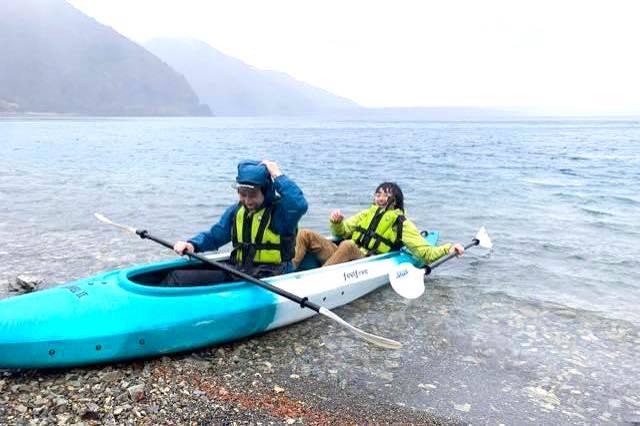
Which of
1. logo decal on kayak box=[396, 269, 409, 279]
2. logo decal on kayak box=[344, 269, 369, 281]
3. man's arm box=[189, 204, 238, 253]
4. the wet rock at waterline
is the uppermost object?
man's arm box=[189, 204, 238, 253]

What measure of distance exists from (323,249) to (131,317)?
342 cm

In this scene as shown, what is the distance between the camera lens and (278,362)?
18.6 feet

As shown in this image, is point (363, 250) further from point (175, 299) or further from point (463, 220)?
point (463, 220)

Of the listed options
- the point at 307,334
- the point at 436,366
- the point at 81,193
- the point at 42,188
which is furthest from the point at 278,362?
the point at 42,188

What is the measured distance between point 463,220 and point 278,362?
9874 millimetres

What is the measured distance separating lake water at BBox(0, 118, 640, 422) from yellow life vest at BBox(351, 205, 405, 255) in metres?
0.73

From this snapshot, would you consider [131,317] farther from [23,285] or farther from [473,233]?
[473,233]

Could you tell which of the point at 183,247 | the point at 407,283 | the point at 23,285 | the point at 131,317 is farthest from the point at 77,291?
the point at 407,283

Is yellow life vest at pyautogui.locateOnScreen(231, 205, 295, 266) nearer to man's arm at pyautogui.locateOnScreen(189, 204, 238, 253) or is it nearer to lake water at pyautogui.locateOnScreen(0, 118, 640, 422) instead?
man's arm at pyautogui.locateOnScreen(189, 204, 238, 253)

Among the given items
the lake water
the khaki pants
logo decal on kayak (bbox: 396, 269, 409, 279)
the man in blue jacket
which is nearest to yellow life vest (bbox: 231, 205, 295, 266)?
the man in blue jacket

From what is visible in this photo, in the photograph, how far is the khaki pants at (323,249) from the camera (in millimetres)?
7730

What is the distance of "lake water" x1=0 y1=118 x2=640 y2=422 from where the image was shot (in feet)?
20.8

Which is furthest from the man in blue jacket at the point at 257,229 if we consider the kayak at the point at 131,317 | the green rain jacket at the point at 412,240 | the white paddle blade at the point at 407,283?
the green rain jacket at the point at 412,240

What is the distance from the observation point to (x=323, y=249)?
7.99 meters
